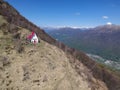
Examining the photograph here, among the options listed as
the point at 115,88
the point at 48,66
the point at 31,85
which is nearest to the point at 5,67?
the point at 31,85

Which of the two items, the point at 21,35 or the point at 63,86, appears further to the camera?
the point at 21,35

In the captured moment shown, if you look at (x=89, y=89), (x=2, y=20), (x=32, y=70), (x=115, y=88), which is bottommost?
(x=115, y=88)

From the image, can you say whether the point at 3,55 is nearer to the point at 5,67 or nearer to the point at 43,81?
the point at 5,67

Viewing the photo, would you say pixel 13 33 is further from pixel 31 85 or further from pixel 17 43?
pixel 31 85

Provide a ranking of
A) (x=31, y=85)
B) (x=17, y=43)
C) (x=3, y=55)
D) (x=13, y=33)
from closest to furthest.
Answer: (x=31, y=85)
(x=3, y=55)
(x=17, y=43)
(x=13, y=33)

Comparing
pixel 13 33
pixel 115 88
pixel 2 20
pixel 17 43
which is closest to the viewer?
pixel 17 43

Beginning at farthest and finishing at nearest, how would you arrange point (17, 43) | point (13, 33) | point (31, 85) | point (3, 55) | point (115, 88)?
point (115, 88), point (13, 33), point (17, 43), point (3, 55), point (31, 85)

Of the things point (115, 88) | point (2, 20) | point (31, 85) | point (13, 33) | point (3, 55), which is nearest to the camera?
point (31, 85)

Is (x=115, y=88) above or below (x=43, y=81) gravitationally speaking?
below

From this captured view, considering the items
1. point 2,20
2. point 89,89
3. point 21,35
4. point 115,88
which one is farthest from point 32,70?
point 115,88
